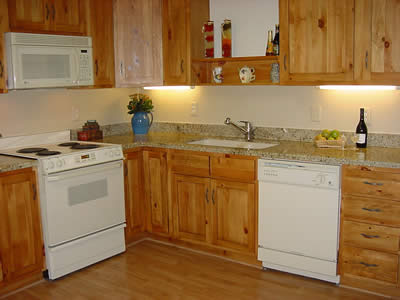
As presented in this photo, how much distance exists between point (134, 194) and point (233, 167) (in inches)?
40.3

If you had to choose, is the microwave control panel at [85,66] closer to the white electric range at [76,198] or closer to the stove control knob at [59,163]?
the white electric range at [76,198]

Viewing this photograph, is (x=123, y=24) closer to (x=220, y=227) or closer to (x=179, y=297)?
(x=220, y=227)

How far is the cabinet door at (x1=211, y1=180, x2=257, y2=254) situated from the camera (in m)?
3.52

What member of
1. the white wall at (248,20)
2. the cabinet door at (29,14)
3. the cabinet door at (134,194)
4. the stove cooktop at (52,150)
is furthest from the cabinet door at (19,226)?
the white wall at (248,20)

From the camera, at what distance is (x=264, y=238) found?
348 cm

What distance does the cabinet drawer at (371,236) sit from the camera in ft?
9.70

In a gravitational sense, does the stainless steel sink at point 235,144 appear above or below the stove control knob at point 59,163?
above

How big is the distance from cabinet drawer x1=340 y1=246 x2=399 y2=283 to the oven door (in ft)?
6.02

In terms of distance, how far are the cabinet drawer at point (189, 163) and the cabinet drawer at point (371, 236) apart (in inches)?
46.0

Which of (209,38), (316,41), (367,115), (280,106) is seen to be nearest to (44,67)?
(209,38)

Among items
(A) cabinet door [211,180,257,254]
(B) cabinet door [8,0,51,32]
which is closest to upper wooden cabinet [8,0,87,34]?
(B) cabinet door [8,0,51,32]

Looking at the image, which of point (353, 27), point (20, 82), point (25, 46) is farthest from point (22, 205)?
point (353, 27)

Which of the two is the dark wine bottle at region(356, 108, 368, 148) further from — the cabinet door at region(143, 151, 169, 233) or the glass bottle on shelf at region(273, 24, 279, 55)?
the cabinet door at region(143, 151, 169, 233)

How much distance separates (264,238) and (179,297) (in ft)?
2.59
